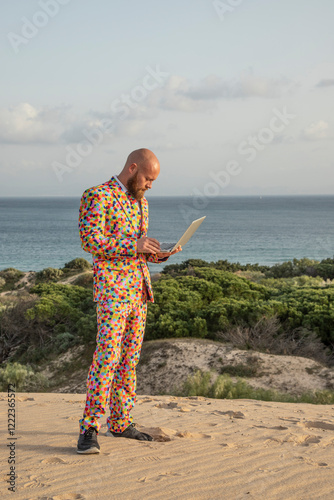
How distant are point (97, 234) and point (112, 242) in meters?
0.13

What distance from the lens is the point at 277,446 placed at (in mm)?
4254

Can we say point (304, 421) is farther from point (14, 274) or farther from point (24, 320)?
point (14, 274)

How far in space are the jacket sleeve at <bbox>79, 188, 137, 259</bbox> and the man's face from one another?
0.95ft

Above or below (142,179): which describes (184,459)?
below

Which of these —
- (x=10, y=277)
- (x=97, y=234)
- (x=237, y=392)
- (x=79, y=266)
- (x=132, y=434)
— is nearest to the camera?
(x=97, y=234)

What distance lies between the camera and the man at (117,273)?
387 cm

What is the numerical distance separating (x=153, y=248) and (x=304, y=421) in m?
2.80

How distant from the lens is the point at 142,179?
409cm

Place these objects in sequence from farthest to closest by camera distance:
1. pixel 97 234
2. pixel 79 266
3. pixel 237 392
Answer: pixel 79 266, pixel 237 392, pixel 97 234

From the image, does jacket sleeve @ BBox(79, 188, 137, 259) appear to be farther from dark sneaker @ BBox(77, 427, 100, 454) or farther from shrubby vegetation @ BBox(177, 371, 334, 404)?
shrubby vegetation @ BBox(177, 371, 334, 404)

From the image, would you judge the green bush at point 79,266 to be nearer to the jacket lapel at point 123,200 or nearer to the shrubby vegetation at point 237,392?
the shrubby vegetation at point 237,392

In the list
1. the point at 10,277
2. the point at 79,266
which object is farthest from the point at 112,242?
the point at 79,266

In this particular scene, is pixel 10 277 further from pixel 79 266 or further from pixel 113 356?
pixel 113 356

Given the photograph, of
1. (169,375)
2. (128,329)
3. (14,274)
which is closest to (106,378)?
(128,329)
